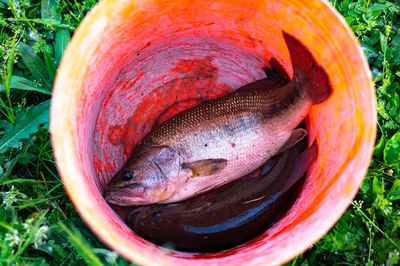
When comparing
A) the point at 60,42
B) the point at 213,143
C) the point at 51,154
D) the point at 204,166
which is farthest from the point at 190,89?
the point at 51,154

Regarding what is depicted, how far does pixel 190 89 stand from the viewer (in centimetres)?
351

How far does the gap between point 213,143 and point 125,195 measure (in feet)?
2.50

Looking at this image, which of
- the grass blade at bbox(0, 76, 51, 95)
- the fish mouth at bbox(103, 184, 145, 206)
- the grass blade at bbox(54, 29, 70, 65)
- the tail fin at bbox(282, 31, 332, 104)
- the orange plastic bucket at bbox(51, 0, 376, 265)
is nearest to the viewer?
the orange plastic bucket at bbox(51, 0, 376, 265)

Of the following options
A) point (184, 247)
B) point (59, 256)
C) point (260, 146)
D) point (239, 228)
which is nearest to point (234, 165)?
point (260, 146)

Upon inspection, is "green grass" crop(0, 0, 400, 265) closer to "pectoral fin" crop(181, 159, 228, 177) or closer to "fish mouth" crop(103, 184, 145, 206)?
"fish mouth" crop(103, 184, 145, 206)

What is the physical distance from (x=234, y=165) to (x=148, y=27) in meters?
1.24

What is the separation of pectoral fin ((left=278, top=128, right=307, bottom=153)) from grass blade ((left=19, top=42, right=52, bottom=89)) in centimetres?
202

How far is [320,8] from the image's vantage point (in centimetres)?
221

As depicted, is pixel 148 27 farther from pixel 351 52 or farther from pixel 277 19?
pixel 351 52

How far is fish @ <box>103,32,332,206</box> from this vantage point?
2736 mm

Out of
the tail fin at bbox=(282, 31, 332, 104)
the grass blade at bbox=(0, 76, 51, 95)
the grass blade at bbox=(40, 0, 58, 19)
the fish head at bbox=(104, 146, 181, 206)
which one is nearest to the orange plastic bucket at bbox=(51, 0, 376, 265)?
the tail fin at bbox=(282, 31, 332, 104)

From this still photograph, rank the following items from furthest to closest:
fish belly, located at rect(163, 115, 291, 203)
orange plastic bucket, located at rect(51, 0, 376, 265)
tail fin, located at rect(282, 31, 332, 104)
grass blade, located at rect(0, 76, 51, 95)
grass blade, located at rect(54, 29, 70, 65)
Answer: grass blade, located at rect(54, 29, 70, 65) < grass blade, located at rect(0, 76, 51, 95) < fish belly, located at rect(163, 115, 291, 203) < tail fin, located at rect(282, 31, 332, 104) < orange plastic bucket, located at rect(51, 0, 376, 265)

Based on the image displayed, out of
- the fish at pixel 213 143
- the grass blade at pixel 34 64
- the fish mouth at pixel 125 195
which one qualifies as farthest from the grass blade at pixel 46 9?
the fish mouth at pixel 125 195

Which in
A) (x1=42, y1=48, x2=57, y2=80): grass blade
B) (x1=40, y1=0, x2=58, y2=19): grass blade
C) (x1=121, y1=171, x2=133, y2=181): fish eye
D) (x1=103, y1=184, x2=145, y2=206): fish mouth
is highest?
(x1=40, y1=0, x2=58, y2=19): grass blade
